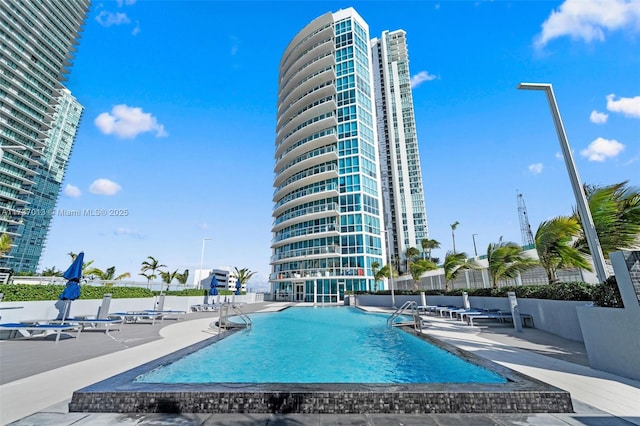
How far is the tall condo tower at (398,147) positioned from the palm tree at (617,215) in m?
60.9

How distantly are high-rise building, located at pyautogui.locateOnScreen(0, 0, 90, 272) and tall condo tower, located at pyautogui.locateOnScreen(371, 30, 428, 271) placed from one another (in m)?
80.5

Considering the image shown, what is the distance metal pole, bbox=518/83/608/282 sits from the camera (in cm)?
625

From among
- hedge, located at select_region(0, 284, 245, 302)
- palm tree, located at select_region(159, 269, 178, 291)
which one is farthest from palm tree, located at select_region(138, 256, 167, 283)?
hedge, located at select_region(0, 284, 245, 302)

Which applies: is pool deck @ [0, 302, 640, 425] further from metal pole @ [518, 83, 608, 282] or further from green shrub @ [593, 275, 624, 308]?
metal pole @ [518, 83, 608, 282]

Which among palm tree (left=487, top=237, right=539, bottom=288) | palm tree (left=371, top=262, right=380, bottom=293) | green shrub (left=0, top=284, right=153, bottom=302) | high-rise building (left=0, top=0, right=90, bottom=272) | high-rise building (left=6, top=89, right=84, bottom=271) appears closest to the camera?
green shrub (left=0, top=284, right=153, bottom=302)

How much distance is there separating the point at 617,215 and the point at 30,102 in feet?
311

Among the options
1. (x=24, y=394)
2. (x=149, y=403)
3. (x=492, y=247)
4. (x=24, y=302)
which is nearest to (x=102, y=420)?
(x=149, y=403)

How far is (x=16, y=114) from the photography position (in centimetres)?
5850

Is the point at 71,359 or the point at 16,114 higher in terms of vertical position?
the point at 16,114

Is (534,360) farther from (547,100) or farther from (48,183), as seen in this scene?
(48,183)

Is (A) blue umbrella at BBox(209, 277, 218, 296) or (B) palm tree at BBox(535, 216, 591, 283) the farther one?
(A) blue umbrella at BBox(209, 277, 218, 296)

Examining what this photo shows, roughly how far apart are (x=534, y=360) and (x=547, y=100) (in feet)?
22.7

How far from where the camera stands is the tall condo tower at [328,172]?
35.6 metres

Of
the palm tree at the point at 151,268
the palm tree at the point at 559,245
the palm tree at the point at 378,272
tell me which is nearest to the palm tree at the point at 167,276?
the palm tree at the point at 151,268
